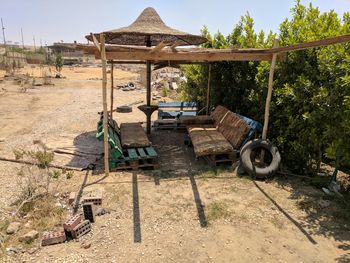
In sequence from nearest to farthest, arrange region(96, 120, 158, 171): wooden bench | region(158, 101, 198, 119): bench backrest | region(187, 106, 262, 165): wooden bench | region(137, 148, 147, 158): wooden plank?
region(96, 120, 158, 171): wooden bench → region(137, 148, 147, 158): wooden plank → region(187, 106, 262, 165): wooden bench → region(158, 101, 198, 119): bench backrest

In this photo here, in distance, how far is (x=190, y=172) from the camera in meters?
6.58

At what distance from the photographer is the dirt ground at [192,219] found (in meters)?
3.86

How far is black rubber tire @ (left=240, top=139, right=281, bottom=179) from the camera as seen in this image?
616cm

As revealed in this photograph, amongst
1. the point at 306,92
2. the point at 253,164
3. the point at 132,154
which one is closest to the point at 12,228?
the point at 132,154

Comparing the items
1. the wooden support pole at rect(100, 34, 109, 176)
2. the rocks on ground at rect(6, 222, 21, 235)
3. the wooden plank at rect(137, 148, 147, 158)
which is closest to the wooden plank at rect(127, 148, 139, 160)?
the wooden plank at rect(137, 148, 147, 158)

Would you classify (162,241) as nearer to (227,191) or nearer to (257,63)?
(227,191)

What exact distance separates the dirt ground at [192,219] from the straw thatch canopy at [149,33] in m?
3.34

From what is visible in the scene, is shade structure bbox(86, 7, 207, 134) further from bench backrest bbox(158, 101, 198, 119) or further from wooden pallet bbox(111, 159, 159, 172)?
wooden pallet bbox(111, 159, 159, 172)

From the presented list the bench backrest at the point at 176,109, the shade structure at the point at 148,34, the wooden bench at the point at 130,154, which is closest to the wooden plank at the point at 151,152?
the wooden bench at the point at 130,154

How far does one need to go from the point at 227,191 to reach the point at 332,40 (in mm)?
3199

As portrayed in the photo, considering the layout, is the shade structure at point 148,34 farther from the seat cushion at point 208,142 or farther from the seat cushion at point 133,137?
the seat cushion at point 208,142

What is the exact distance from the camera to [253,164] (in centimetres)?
639

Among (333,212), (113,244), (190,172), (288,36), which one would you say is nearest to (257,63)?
(288,36)

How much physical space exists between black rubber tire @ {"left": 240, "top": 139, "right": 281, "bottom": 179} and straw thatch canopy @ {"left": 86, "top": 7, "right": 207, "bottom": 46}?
3.51m
